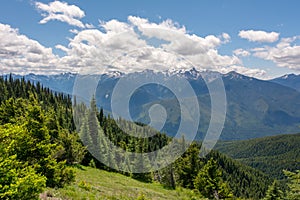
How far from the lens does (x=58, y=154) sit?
1252 inches

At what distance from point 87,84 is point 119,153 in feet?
163

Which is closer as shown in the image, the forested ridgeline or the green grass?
the forested ridgeline

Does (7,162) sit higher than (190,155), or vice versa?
(7,162)

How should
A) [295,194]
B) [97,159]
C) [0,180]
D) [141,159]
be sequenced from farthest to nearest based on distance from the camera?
[97,159], [141,159], [295,194], [0,180]

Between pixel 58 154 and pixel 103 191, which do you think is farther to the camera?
pixel 58 154

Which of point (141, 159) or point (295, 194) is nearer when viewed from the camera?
point (295, 194)

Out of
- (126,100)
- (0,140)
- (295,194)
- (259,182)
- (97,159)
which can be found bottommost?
(259,182)

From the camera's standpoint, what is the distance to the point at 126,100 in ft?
64.5

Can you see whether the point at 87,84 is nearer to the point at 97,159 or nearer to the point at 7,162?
the point at 7,162

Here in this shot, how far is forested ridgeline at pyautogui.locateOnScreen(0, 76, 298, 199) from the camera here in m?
11.3

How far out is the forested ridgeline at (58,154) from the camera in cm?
1132

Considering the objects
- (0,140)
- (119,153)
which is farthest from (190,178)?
(0,140)

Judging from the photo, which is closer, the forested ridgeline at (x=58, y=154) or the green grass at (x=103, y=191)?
the forested ridgeline at (x=58, y=154)

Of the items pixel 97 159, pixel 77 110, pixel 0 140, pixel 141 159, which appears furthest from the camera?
pixel 77 110
